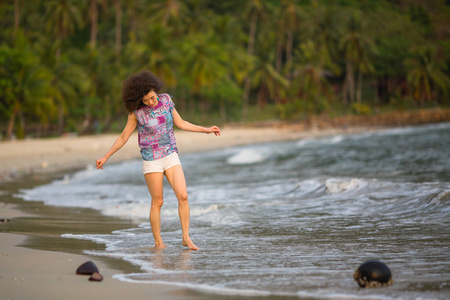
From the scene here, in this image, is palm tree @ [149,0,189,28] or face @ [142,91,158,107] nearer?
face @ [142,91,158,107]

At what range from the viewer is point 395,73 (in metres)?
54.1

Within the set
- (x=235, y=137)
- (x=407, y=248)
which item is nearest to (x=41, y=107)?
(x=235, y=137)

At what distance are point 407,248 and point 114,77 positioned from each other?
1384 inches

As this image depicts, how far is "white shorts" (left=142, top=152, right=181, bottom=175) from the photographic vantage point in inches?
197

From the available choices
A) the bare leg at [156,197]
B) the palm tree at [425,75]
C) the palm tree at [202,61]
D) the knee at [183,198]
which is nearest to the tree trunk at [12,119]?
the palm tree at [202,61]

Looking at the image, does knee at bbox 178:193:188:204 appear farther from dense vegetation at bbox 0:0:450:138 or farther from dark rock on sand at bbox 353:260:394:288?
dense vegetation at bbox 0:0:450:138

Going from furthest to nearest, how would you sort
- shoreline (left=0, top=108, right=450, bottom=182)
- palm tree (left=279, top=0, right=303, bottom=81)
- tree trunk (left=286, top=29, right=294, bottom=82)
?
1. tree trunk (left=286, top=29, right=294, bottom=82)
2. palm tree (left=279, top=0, right=303, bottom=81)
3. shoreline (left=0, top=108, right=450, bottom=182)

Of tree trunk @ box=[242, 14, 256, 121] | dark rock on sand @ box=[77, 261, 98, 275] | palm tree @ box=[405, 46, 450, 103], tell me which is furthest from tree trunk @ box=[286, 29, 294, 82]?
dark rock on sand @ box=[77, 261, 98, 275]

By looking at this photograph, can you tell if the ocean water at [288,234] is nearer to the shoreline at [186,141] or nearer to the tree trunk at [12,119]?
the shoreline at [186,141]

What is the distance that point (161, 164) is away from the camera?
16.5ft

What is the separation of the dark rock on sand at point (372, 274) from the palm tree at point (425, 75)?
52.1m

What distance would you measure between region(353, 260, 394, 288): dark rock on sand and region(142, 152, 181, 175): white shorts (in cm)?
212

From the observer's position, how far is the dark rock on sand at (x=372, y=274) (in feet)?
11.5

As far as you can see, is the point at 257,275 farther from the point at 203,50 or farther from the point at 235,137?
the point at 203,50
